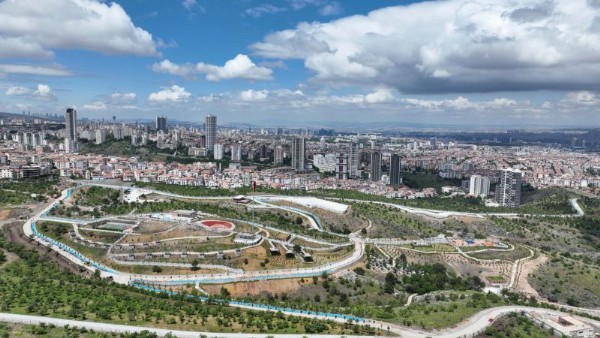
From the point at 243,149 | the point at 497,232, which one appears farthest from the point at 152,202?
the point at 243,149

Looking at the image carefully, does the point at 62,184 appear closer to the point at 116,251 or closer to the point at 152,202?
the point at 152,202

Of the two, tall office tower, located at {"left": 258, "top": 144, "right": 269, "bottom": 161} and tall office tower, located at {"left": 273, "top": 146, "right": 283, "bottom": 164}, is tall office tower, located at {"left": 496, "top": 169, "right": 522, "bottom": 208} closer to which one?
tall office tower, located at {"left": 273, "top": 146, "right": 283, "bottom": 164}

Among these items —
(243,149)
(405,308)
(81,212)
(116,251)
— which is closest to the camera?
(405,308)

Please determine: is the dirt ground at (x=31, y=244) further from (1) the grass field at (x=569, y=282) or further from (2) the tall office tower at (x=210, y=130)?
(2) the tall office tower at (x=210, y=130)

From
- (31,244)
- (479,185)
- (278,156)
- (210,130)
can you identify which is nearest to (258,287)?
(31,244)

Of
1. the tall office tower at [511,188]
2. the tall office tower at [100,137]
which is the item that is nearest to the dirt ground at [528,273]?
the tall office tower at [511,188]
